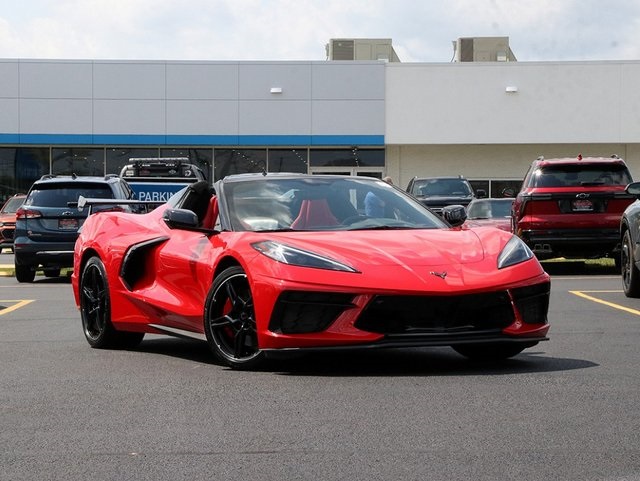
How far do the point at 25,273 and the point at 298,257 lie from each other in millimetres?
13451

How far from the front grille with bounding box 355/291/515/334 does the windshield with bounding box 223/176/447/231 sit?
1.03 m

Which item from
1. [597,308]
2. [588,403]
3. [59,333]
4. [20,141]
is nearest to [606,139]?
[20,141]

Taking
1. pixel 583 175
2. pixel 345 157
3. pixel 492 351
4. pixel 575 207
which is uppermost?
pixel 345 157

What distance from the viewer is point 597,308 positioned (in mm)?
12578

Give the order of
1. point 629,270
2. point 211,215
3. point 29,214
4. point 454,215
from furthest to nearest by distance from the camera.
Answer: point 29,214
point 629,270
point 211,215
point 454,215

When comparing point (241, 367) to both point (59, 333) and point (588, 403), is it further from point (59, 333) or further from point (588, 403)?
point (59, 333)

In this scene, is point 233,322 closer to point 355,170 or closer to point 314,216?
point 314,216

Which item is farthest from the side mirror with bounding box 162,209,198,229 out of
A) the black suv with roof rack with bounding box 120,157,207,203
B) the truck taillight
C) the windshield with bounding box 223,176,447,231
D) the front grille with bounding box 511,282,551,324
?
the black suv with roof rack with bounding box 120,157,207,203

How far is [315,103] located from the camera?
43.0 metres

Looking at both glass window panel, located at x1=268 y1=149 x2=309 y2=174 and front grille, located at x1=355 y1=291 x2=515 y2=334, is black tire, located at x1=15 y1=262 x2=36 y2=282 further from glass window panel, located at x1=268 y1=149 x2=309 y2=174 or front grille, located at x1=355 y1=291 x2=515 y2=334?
glass window panel, located at x1=268 y1=149 x2=309 y2=174

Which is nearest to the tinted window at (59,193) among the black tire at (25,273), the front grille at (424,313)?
the black tire at (25,273)

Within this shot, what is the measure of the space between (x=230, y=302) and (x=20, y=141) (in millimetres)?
36344

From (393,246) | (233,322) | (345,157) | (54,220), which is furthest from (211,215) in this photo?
(345,157)

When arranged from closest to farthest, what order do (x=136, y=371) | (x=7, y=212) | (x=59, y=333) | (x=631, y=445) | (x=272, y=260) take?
1. (x=631, y=445)
2. (x=272, y=260)
3. (x=136, y=371)
4. (x=59, y=333)
5. (x=7, y=212)
